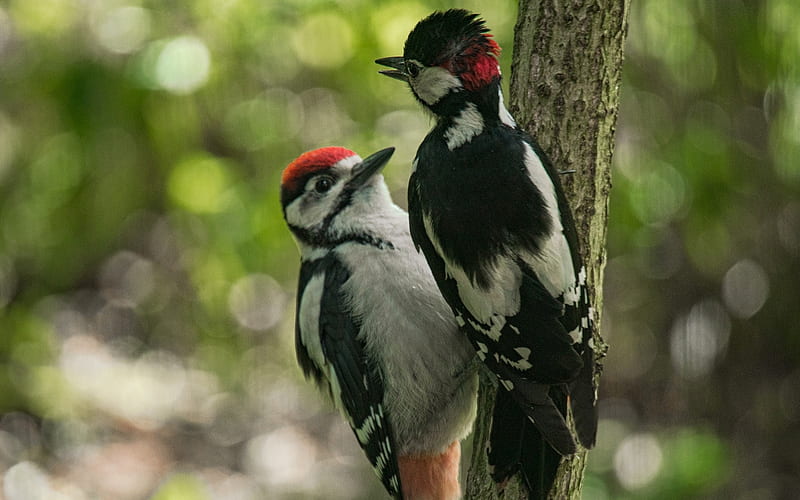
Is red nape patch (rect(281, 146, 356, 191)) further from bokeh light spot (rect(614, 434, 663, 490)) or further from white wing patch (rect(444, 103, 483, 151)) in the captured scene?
bokeh light spot (rect(614, 434, 663, 490))

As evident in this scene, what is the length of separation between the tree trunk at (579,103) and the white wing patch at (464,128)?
157 mm

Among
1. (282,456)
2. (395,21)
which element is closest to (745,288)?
(395,21)

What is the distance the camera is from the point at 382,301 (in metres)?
2.92

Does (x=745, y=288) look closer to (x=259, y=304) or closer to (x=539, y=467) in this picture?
(x=259, y=304)

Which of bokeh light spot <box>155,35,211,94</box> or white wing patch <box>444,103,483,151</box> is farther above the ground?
white wing patch <box>444,103,483,151</box>

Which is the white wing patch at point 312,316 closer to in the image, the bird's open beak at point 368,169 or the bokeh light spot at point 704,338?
the bird's open beak at point 368,169

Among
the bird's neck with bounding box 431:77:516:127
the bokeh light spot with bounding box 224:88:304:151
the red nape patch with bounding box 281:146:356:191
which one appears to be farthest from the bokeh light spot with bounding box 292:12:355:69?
the bird's neck with bounding box 431:77:516:127

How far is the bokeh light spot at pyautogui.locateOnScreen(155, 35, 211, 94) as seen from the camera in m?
4.41

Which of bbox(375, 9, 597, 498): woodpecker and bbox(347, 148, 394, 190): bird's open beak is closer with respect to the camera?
bbox(375, 9, 597, 498): woodpecker

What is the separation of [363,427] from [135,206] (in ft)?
14.3

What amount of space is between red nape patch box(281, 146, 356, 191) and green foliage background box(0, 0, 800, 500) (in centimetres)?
123

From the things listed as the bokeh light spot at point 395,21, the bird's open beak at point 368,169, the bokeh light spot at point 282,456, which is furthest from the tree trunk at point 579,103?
the bokeh light spot at point 282,456

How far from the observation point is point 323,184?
3.15m

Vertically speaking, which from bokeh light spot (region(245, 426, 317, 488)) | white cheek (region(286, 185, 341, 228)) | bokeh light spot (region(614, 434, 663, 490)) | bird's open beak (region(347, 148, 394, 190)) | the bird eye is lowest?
bokeh light spot (region(245, 426, 317, 488))
